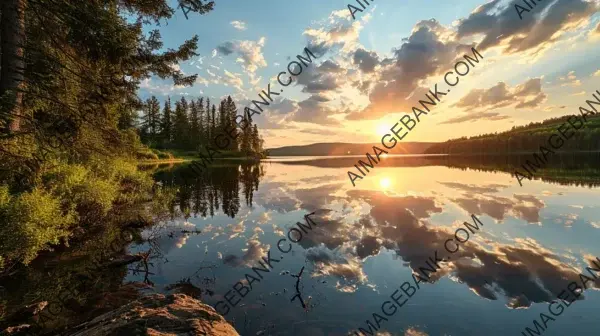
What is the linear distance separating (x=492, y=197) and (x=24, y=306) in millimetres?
24519

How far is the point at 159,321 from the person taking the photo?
4.41 meters

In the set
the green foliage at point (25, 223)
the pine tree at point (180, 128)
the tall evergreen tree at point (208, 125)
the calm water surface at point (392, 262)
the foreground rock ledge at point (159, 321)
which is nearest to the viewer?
the foreground rock ledge at point (159, 321)

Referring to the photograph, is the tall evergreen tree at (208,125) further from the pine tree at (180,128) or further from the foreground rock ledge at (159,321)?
the foreground rock ledge at (159,321)

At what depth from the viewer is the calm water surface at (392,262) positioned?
269 inches

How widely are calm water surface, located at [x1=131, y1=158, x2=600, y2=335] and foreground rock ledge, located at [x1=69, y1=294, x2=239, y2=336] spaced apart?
5.66 ft

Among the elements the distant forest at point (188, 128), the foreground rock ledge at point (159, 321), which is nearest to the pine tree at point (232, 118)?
the distant forest at point (188, 128)

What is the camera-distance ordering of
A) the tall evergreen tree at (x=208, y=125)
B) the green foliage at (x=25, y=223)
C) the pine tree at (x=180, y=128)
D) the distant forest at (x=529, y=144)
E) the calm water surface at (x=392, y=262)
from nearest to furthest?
the calm water surface at (x=392, y=262)
the green foliage at (x=25, y=223)
the pine tree at (x=180, y=128)
the tall evergreen tree at (x=208, y=125)
the distant forest at (x=529, y=144)

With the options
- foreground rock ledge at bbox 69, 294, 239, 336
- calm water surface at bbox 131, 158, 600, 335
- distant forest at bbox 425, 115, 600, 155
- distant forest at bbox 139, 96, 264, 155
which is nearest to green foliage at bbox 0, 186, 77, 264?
calm water surface at bbox 131, 158, 600, 335

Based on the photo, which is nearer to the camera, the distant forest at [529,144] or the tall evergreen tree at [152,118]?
the tall evergreen tree at [152,118]

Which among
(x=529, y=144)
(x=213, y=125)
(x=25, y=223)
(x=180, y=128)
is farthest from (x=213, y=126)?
(x=529, y=144)

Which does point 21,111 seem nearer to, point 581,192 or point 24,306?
point 24,306

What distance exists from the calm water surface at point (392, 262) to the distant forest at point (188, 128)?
80050 millimetres

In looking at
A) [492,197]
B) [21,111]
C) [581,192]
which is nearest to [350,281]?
[21,111]

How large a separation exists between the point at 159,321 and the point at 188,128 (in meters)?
97.5
